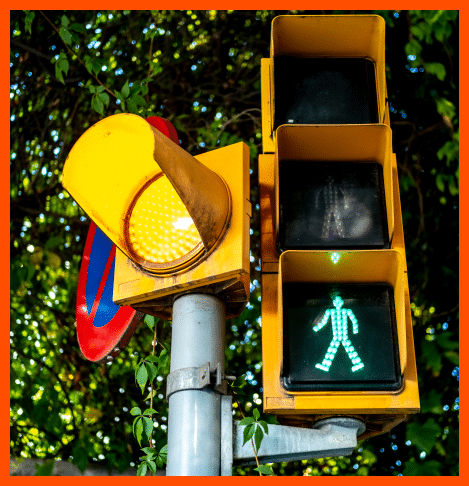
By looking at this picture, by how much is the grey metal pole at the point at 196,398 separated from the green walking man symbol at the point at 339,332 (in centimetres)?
30

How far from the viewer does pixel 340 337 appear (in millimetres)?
2012

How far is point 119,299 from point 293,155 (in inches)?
29.1

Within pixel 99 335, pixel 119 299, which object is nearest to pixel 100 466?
pixel 99 335

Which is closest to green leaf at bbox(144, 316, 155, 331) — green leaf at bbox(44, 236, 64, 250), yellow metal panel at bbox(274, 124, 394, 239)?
yellow metal panel at bbox(274, 124, 394, 239)

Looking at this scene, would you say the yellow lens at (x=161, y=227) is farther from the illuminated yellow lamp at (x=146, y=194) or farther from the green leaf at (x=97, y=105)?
the green leaf at (x=97, y=105)

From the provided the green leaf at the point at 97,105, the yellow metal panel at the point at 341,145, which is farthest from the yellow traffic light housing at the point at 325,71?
the green leaf at the point at 97,105

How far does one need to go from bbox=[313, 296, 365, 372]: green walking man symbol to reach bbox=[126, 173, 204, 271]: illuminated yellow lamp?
1.42 ft

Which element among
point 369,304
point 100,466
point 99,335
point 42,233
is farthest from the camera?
point 42,233

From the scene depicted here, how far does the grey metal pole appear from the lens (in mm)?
1721

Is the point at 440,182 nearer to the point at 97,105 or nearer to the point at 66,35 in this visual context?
the point at 97,105

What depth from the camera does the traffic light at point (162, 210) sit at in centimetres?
192

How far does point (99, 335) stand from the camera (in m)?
2.55

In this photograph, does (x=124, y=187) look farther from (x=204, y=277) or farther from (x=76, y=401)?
(x=76, y=401)

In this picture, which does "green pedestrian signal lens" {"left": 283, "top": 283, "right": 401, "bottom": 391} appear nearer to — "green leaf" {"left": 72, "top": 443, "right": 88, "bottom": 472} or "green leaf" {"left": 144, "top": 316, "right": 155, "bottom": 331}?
"green leaf" {"left": 144, "top": 316, "right": 155, "bottom": 331}
